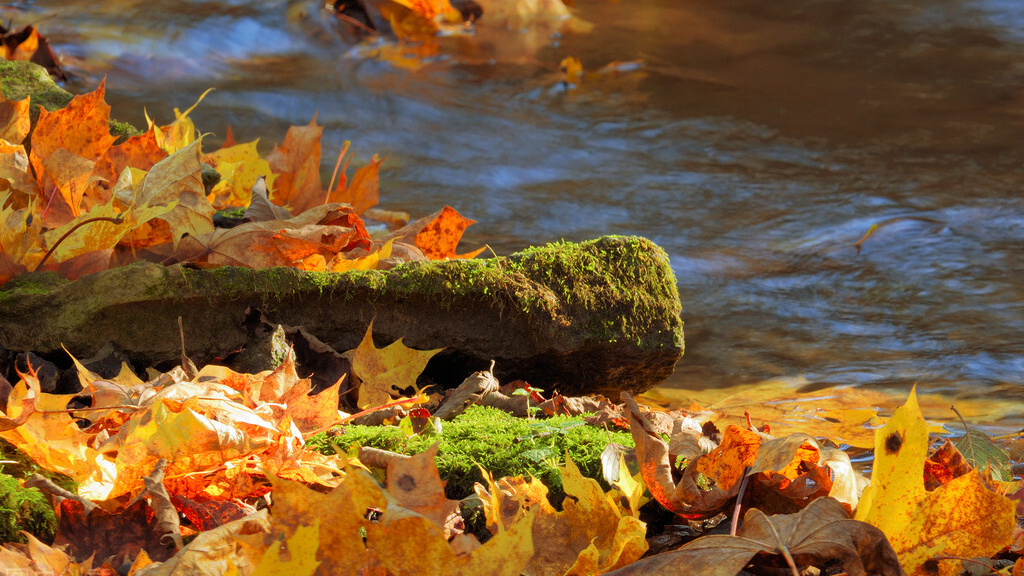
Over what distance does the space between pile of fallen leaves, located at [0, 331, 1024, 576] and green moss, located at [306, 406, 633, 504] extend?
53mm

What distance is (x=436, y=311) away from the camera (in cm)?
192

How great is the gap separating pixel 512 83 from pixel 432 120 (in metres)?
0.99

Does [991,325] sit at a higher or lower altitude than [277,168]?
lower

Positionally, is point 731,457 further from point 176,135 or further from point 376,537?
point 176,135

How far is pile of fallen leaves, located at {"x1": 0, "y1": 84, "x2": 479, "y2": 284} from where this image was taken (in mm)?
1673

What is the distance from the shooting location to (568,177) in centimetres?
486

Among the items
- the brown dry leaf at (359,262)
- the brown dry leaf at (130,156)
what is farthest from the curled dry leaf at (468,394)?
the brown dry leaf at (130,156)

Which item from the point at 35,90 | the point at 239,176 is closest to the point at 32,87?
the point at 35,90

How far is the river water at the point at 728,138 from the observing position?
11.2 ft

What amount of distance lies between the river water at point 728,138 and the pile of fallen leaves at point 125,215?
1.51m

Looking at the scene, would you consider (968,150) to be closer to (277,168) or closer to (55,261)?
(277,168)

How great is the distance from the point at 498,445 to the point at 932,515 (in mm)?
626

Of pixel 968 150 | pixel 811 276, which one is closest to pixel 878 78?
pixel 968 150

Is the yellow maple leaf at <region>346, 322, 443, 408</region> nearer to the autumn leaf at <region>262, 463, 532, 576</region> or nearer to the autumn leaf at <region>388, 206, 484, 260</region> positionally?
the autumn leaf at <region>388, 206, 484, 260</region>
